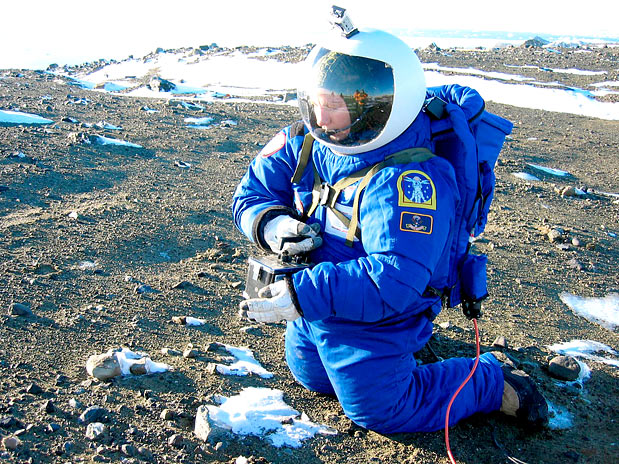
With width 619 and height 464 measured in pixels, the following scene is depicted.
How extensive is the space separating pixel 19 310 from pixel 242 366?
4.69 ft

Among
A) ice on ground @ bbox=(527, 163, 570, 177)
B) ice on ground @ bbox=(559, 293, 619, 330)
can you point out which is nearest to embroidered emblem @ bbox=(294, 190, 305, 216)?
ice on ground @ bbox=(559, 293, 619, 330)

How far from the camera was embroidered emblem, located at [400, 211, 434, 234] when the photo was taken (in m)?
2.54

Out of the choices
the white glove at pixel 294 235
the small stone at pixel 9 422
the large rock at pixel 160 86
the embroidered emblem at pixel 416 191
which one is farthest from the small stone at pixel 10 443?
the large rock at pixel 160 86

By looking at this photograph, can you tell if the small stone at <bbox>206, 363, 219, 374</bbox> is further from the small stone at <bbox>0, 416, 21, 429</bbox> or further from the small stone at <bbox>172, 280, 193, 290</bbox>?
the small stone at <bbox>172, 280, 193, 290</bbox>

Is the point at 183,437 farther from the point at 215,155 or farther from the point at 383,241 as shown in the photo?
the point at 215,155

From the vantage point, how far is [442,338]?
12.9 feet

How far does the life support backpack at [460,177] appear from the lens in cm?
280

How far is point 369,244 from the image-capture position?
8.77ft

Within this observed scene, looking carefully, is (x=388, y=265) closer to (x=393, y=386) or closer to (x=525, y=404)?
(x=393, y=386)

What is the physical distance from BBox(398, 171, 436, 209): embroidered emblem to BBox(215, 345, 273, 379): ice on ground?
143 cm

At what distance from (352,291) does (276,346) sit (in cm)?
136

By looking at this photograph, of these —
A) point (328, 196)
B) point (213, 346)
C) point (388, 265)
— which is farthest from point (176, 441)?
point (328, 196)

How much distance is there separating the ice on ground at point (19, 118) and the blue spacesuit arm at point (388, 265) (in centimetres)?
823

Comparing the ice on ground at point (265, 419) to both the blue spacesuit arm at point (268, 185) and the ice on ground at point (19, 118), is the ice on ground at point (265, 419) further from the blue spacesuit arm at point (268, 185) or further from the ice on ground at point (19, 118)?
the ice on ground at point (19, 118)
